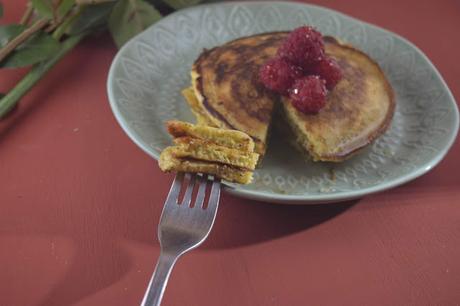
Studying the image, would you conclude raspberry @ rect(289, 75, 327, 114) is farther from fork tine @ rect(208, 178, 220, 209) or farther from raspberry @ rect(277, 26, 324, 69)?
fork tine @ rect(208, 178, 220, 209)

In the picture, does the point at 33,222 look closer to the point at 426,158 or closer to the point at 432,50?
the point at 426,158

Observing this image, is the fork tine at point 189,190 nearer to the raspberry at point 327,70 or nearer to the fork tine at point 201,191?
the fork tine at point 201,191

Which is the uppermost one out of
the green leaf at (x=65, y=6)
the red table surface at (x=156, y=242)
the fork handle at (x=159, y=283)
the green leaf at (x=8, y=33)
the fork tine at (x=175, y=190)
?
the green leaf at (x=65, y=6)

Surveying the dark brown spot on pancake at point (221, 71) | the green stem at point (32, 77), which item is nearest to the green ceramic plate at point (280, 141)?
the dark brown spot on pancake at point (221, 71)

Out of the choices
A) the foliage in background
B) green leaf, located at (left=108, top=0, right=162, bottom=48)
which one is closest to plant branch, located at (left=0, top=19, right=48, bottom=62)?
the foliage in background

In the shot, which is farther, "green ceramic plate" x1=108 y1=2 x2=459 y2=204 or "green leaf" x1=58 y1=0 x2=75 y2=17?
"green leaf" x1=58 y1=0 x2=75 y2=17
